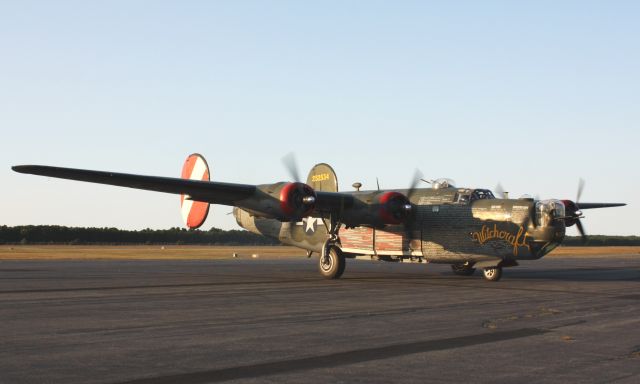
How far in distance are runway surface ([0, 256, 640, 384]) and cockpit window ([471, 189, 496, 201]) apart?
565cm

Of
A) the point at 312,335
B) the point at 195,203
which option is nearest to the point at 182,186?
the point at 195,203

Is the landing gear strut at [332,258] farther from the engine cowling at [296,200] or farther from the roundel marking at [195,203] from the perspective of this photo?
the roundel marking at [195,203]

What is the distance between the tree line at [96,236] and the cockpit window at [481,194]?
4968cm

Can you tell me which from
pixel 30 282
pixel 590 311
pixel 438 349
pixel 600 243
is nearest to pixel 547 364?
pixel 438 349

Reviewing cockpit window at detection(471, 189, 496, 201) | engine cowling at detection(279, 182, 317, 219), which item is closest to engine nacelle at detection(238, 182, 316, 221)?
engine cowling at detection(279, 182, 317, 219)

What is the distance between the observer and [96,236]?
88750 millimetres

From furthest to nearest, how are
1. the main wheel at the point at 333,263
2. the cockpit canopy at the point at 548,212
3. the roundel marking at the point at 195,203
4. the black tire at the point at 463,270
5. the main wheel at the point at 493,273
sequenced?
1. the roundel marking at the point at 195,203
2. the black tire at the point at 463,270
3. the main wheel at the point at 333,263
4. the main wheel at the point at 493,273
5. the cockpit canopy at the point at 548,212

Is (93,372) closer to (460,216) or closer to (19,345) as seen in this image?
(19,345)

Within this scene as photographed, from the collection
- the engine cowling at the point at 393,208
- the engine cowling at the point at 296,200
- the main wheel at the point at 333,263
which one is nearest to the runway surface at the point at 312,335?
the engine cowling at the point at 296,200

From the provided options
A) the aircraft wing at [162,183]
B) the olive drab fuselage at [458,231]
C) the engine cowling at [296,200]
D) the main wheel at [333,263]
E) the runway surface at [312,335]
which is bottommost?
the runway surface at [312,335]

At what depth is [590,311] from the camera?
1526 cm

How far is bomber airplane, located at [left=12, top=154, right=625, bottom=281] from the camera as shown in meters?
23.3

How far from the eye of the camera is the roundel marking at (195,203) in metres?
31.0

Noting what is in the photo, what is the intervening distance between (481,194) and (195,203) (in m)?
12.9
